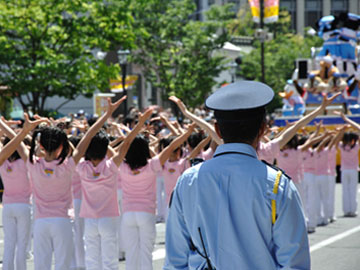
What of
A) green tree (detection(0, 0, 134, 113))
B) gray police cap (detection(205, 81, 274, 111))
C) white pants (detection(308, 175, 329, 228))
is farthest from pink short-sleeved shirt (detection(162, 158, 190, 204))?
green tree (detection(0, 0, 134, 113))

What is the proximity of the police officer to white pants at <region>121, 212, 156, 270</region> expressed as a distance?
4306 mm

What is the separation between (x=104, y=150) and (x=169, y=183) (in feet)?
13.9

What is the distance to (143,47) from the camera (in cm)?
3712

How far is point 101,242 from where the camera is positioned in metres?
7.48

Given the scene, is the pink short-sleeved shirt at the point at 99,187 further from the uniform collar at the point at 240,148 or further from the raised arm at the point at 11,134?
the uniform collar at the point at 240,148

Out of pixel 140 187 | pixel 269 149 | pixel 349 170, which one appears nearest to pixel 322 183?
pixel 349 170

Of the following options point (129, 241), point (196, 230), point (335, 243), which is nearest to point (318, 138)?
point (335, 243)

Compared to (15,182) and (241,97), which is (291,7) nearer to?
(15,182)

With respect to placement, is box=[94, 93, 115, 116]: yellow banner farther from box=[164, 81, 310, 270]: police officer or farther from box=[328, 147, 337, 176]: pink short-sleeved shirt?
box=[164, 81, 310, 270]: police officer

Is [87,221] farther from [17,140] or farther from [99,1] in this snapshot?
[99,1]

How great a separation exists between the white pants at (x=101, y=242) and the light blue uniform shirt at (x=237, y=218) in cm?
410

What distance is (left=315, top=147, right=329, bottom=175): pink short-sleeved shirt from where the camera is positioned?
47.6 ft

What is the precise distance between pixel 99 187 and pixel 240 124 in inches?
166

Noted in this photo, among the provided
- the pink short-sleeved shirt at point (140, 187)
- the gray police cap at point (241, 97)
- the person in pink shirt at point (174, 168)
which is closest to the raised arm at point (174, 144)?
the pink short-sleeved shirt at point (140, 187)
